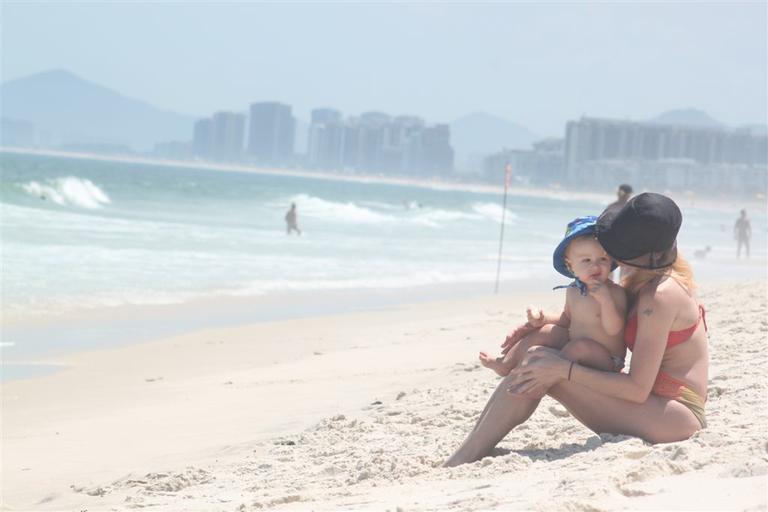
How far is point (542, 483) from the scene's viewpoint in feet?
13.1

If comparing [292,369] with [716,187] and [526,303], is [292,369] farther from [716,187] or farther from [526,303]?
[716,187]

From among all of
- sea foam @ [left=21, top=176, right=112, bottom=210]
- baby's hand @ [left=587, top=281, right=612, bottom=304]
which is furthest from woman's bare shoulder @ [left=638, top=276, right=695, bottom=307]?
sea foam @ [left=21, top=176, right=112, bottom=210]

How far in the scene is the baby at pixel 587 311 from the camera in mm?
4324

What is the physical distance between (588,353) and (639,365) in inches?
8.3

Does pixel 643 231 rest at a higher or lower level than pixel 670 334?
higher

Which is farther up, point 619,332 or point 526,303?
point 619,332

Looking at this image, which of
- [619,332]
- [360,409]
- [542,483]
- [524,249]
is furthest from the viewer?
[524,249]

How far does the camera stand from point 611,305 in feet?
14.1

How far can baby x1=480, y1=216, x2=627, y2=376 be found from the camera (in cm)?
432

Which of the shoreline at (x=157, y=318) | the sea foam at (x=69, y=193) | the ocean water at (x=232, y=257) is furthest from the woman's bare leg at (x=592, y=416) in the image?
the sea foam at (x=69, y=193)

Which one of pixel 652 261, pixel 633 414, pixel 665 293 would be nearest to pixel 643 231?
pixel 652 261

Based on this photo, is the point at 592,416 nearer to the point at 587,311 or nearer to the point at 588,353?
the point at 588,353

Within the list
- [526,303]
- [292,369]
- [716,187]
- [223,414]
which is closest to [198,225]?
[526,303]

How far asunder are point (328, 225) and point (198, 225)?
6.94 metres
